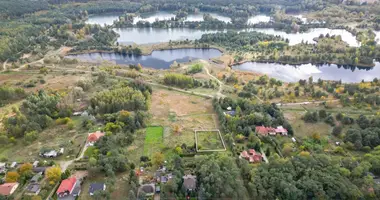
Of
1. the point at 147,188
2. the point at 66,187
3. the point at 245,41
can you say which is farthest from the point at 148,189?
the point at 245,41

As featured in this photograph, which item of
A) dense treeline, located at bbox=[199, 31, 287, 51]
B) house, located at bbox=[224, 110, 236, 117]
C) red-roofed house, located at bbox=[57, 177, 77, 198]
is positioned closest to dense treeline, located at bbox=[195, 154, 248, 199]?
house, located at bbox=[224, 110, 236, 117]

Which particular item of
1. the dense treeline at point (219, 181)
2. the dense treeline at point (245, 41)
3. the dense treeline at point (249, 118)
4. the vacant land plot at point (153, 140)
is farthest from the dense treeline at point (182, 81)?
the dense treeline at point (219, 181)

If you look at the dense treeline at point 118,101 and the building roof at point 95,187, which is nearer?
the building roof at point 95,187

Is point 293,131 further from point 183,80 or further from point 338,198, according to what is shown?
point 183,80

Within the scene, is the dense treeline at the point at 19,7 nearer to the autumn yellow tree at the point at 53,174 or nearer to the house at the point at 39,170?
the house at the point at 39,170

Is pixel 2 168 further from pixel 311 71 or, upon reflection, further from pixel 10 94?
pixel 311 71

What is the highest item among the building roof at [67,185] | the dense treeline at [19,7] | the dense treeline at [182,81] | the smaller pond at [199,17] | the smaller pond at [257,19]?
the dense treeline at [19,7]

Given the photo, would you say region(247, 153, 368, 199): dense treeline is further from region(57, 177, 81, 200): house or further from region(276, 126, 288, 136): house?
region(57, 177, 81, 200): house
